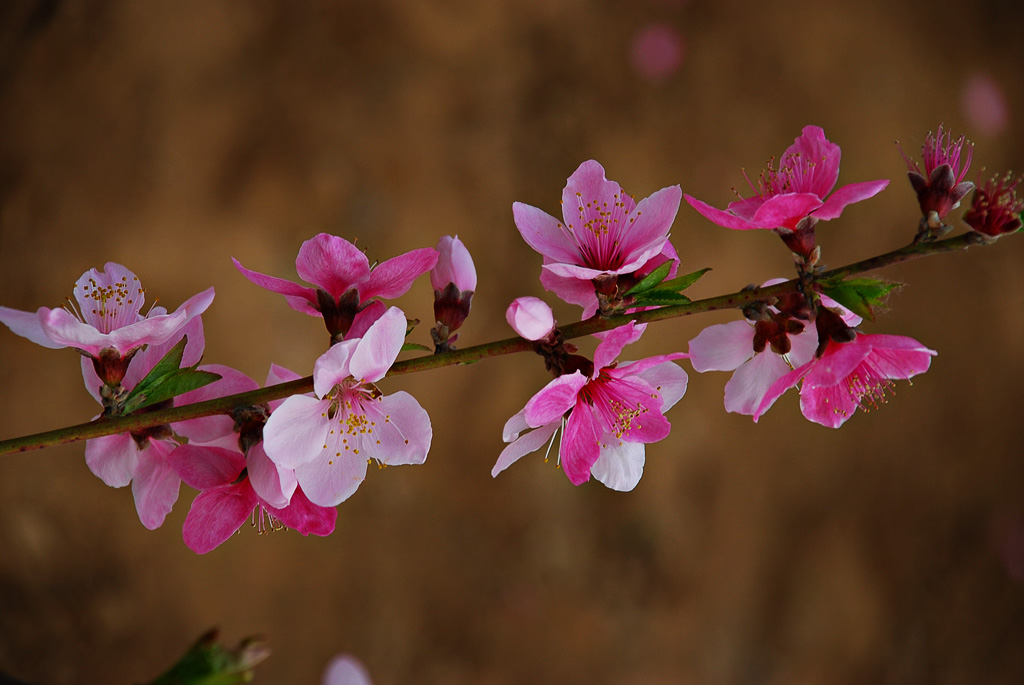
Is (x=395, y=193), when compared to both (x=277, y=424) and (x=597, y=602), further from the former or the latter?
(x=277, y=424)

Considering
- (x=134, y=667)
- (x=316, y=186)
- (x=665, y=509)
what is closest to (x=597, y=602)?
(x=665, y=509)

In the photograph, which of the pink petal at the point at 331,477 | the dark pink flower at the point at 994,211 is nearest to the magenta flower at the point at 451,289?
the pink petal at the point at 331,477

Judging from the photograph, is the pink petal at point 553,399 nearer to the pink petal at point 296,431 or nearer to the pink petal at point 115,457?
the pink petal at point 296,431

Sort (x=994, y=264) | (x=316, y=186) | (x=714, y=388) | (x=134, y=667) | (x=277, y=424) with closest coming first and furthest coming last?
(x=277, y=424)
(x=134, y=667)
(x=316, y=186)
(x=714, y=388)
(x=994, y=264)

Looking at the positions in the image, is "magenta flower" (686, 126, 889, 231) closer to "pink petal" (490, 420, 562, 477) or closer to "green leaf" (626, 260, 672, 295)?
"green leaf" (626, 260, 672, 295)

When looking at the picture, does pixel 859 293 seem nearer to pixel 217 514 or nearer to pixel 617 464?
pixel 617 464

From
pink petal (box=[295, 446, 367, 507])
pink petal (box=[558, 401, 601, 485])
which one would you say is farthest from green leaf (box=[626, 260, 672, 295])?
pink petal (box=[295, 446, 367, 507])

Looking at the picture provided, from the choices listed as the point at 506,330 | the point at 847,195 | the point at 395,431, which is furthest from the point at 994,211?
the point at 506,330
